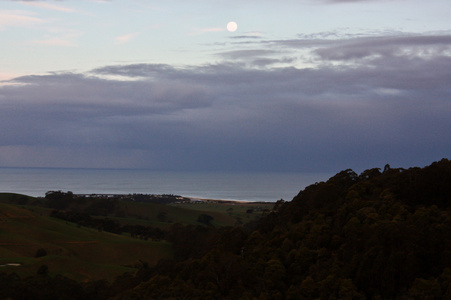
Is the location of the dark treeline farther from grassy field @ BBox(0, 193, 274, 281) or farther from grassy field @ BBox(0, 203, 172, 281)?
grassy field @ BBox(0, 203, 172, 281)

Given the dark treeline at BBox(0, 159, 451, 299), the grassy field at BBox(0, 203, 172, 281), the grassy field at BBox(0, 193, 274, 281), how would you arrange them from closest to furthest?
the dark treeline at BBox(0, 159, 451, 299), the grassy field at BBox(0, 193, 274, 281), the grassy field at BBox(0, 203, 172, 281)

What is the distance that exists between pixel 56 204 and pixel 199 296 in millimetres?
107472

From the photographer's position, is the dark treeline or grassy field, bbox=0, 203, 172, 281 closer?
the dark treeline

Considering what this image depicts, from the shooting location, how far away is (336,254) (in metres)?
23.8

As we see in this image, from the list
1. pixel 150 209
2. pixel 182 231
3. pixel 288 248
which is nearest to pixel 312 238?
pixel 288 248

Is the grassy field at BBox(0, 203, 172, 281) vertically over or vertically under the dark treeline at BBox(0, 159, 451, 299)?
under

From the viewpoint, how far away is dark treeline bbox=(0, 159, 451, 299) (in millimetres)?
20281

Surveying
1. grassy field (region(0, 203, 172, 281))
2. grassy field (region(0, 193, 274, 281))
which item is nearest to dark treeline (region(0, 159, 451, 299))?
grassy field (region(0, 193, 274, 281))

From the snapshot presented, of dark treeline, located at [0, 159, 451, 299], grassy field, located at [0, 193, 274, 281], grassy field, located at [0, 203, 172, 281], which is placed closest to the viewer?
dark treeline, located at [0, 159, 451, 299]

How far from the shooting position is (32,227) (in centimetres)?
7225

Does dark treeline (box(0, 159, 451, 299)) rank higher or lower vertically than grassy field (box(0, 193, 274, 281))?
higher

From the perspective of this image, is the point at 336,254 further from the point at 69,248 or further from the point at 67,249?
the point at 69,248

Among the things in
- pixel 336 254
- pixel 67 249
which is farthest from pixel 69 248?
pixel 336 254

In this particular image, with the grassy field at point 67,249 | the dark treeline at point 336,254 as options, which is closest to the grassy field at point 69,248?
the grassy field at point 67,249
